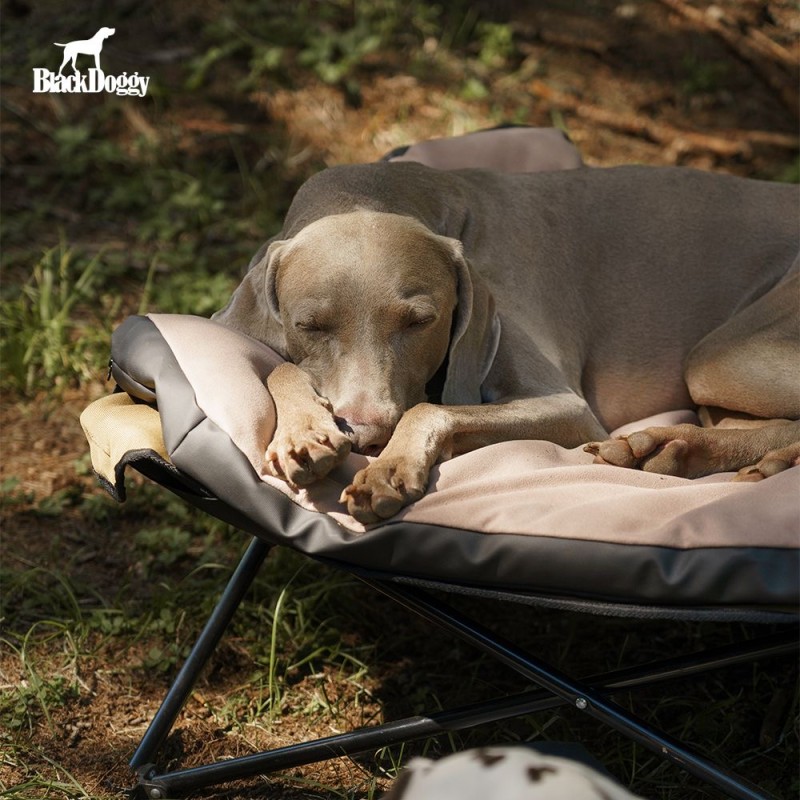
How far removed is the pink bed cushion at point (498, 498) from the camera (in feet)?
6.88

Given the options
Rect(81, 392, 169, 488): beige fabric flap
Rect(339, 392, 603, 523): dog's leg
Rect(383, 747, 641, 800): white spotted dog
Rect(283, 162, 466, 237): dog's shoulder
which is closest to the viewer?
Rect(383, 747, 641, 800): white spotted dog

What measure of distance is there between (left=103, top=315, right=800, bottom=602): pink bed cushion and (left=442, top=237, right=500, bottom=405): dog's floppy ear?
0.26 metres

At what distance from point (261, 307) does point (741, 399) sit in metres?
1.30

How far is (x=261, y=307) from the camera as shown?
2.85m

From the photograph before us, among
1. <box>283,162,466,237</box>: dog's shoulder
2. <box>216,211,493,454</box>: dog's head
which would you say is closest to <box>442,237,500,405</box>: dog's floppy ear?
<box>216,211,493,454</box>: dog's head

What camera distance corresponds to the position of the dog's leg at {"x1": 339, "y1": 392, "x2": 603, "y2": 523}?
219 centimetres

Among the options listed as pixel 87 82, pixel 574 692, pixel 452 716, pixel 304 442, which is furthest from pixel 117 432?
pixel 87 82

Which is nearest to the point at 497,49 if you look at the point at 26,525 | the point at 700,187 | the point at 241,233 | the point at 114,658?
the point at 241,233

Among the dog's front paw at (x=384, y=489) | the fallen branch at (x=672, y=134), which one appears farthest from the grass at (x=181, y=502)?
the dog's front paw at (x=384, y=489)

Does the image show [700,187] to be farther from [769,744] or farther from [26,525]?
[26,525]

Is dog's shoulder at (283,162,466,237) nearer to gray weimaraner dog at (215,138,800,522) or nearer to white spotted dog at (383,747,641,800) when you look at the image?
gray weimaraner dog at (215,138,800,522)

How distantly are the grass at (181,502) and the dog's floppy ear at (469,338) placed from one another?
0.79m

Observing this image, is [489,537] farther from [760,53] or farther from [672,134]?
[672,134]

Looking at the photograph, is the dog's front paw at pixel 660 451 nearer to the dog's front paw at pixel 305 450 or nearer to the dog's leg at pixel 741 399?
the dog's leg at pixel 741 399
